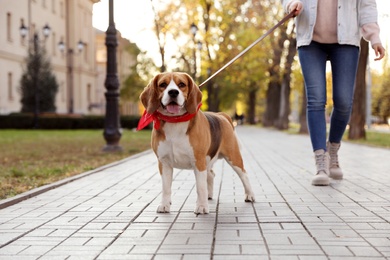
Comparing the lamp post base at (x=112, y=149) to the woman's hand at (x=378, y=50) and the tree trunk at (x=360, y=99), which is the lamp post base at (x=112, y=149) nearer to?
the woman's hand at (x=378, y=50)

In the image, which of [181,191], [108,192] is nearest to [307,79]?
[181,191]

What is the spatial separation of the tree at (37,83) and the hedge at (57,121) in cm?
97

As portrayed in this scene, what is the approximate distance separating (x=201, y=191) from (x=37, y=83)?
112ft

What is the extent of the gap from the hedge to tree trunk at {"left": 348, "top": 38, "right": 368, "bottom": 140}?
65.3ft

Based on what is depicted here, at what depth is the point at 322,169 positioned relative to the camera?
22.7ft

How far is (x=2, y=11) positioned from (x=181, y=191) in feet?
118

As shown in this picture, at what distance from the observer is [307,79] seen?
7.04 metres

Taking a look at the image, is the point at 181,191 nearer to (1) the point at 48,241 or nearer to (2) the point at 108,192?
(2) the point at 108,192

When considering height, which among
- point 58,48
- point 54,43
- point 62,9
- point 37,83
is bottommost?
point 37,83

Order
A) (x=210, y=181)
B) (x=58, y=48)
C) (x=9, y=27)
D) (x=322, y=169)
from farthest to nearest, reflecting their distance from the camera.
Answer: (x=58, y=48), (x=9, y=27), (x=322, y=169), (x=210, y=181)

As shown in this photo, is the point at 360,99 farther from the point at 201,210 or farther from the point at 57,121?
the point at 57,121

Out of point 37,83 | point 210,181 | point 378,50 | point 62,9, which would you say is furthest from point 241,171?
point 62,9

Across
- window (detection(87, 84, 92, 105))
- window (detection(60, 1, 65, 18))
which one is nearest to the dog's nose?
window (detection(60, 1, 65, 18))

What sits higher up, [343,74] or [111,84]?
[111,84]
